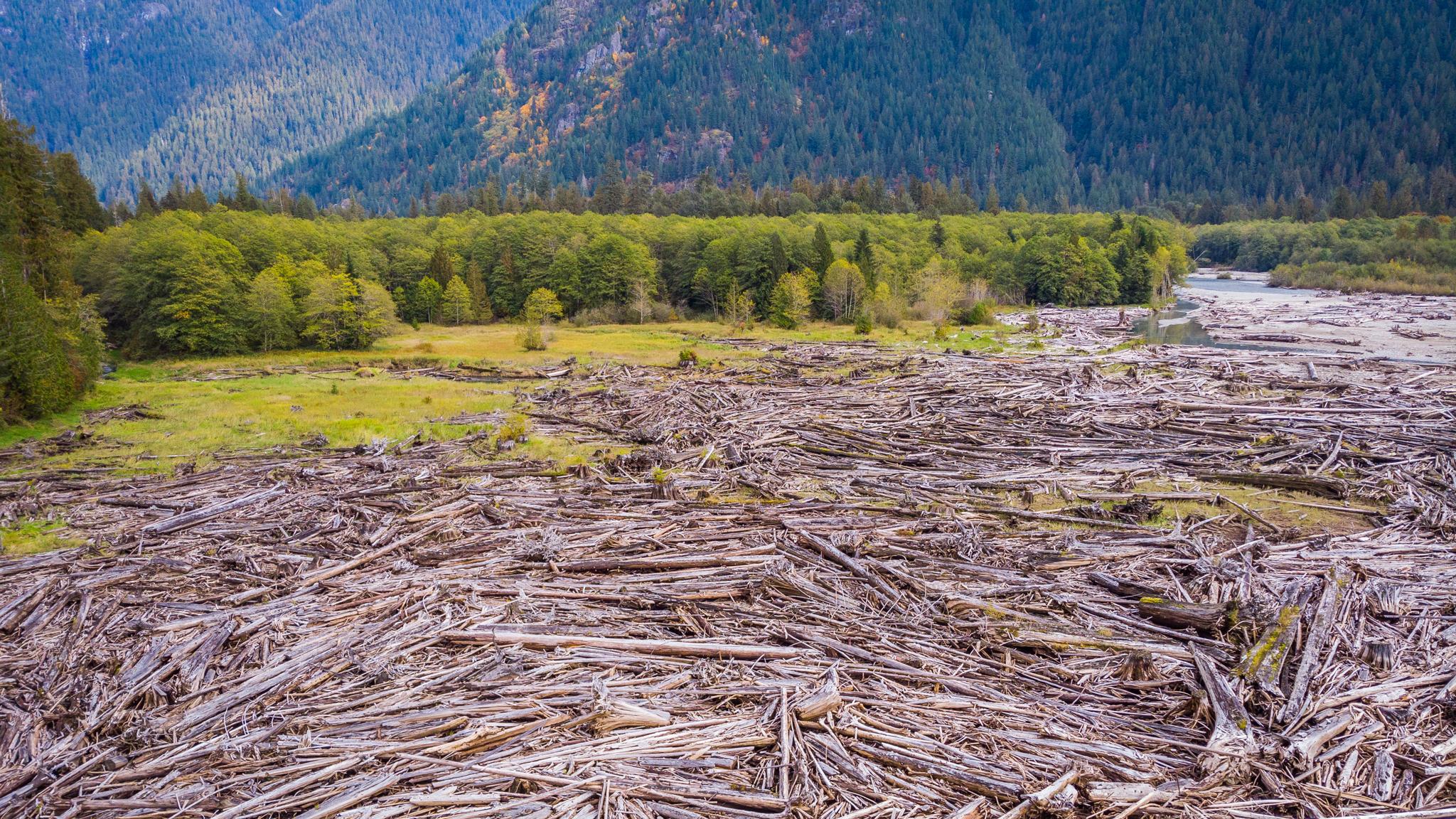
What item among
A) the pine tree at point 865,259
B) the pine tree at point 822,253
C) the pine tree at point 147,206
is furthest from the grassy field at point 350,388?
the pine tree at point 147,206

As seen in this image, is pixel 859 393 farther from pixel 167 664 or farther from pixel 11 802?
pixel 11 802

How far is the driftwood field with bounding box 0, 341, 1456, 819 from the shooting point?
24.8ft

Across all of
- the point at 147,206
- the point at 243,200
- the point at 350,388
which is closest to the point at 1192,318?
the point at 350,388

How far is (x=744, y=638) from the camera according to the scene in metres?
10.4

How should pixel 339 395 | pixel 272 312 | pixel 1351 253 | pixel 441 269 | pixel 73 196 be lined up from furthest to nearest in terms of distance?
pixel 1351 253
pixel 441 269
pixel 73 196
pixel 272 312
pixel 339 395

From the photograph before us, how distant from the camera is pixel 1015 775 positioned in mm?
7488

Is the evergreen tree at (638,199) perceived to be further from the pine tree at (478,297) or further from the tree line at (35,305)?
the tree line at (35,305)

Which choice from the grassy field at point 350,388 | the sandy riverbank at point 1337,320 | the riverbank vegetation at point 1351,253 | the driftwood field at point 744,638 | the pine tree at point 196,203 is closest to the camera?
the driftwood field at point 744,638

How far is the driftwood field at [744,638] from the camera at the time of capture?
7562mm

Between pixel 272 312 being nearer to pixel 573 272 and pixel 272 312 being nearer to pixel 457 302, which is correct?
pixel 457 302

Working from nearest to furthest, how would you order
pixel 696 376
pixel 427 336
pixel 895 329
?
1. pixel 696 376
2. pixel 895 329
3. pixel 427 336

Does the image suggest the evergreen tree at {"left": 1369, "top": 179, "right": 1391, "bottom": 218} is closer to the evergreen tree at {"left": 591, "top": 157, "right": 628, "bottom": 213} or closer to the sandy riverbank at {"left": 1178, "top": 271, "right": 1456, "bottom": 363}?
the sandy riverbank at {"left": 1178, "top": 271, "right": 1456, "bottom": 363}

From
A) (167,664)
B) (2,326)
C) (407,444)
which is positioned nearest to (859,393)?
(407,444)

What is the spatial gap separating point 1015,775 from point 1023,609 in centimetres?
429
